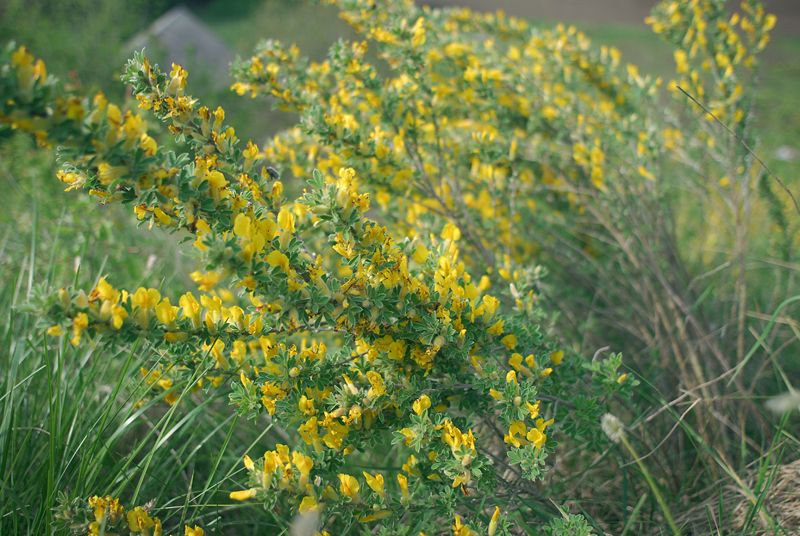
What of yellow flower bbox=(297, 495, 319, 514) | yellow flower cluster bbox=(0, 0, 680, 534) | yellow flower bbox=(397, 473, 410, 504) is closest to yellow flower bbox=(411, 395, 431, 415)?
yellow flower cluster bbox=(0, 0, 680, 534)

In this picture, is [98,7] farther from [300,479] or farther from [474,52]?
[300,479]

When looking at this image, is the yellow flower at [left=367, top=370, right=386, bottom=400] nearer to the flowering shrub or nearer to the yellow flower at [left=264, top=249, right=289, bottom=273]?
the flowering shrub

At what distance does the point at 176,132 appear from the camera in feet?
3.76

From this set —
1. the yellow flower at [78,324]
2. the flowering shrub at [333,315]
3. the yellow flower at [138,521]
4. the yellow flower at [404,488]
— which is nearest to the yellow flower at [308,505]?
the flowering shrub at [333,315]

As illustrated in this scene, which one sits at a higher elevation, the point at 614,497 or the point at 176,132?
the point at 176,132

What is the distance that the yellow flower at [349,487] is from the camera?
1.08 m

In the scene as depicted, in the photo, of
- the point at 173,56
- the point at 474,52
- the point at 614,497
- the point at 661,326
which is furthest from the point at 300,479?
the point at 173,56

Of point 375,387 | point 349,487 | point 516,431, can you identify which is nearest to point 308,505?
point 349,487

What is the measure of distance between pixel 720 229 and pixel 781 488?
233 centimetres

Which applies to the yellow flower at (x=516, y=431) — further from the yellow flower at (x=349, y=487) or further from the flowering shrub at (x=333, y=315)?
the yellow flower at (x=349, y=487)

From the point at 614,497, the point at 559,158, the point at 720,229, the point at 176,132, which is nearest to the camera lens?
the point at 176,132

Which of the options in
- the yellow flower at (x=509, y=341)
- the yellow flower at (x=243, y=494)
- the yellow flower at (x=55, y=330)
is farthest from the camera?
the yellow flower at (x=509, y=341)

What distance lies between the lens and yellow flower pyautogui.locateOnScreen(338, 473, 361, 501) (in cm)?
108

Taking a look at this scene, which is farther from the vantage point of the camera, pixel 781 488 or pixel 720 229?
pixel 720 229
